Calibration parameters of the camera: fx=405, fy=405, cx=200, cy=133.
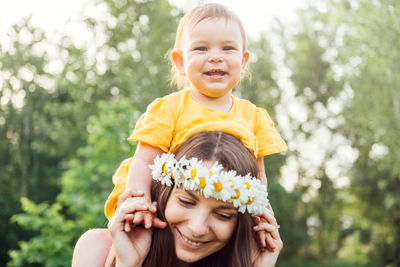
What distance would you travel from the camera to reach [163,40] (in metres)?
22.2

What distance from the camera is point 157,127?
8.71ft

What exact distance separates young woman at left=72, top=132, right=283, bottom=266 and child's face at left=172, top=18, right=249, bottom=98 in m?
0.37

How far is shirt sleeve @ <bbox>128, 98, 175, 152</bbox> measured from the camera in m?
2.63

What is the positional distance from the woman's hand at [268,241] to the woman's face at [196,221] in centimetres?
37

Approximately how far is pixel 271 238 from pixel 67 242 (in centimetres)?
1240

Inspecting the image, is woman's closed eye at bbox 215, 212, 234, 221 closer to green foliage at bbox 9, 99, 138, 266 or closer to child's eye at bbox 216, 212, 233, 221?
child's eye at bbox 216, 212, 233, 221

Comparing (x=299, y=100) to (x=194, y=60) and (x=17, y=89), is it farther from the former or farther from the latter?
(x=194, y=60)

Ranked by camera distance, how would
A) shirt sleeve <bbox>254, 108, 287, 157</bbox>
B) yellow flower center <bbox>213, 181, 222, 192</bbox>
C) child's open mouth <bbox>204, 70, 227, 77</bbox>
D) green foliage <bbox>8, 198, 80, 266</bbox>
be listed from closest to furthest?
1. yellow flower center <bbox>213, 181, 222, 192</bbox>
2. child's open mouth <bbox>204, 70, 227, 77</bbox>
3. shirt sleeve <bbox>254, 108, 287, 157</bbox>
4. green foliage <bbox>8, 198, 80, 266</bbox>

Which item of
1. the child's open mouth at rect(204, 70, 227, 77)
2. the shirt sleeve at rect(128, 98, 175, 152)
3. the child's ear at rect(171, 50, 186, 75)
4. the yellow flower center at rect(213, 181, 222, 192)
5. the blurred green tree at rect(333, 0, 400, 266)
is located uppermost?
the blurred green tree at rect(333, 0, 400, 266)

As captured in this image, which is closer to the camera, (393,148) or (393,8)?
(393,8)

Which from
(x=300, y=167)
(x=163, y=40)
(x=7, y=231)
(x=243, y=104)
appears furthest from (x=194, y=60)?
(x=300, y=167)

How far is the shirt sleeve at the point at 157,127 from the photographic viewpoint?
2635mm

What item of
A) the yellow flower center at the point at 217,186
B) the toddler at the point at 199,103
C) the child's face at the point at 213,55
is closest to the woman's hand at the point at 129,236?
the toddler at the point at 199,103

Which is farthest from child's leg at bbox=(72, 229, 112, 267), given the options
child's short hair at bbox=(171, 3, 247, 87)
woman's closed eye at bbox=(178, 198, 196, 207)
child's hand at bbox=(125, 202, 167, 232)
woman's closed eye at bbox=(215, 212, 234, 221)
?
child's short hair at bbox=(171, 3, 247, 87)
